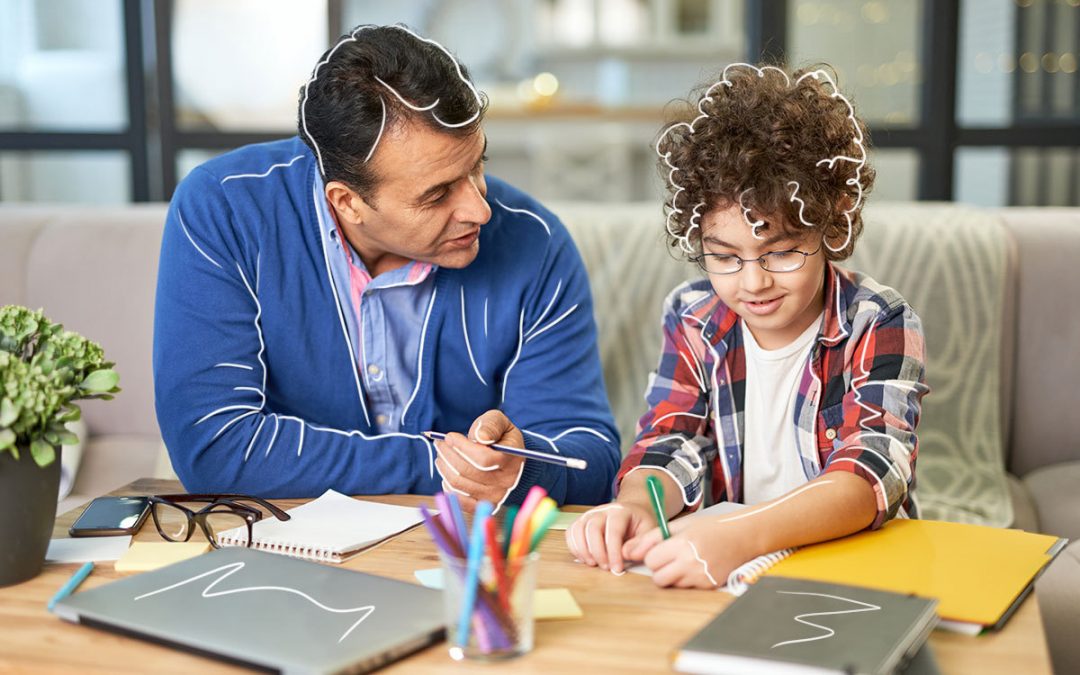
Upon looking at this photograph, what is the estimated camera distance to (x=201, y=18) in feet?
11.7

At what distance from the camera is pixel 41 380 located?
995mm

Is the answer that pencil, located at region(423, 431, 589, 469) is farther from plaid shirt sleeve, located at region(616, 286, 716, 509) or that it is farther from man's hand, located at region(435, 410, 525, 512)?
plaid shirt sleeve, located at region(616, 286, 716, 509)

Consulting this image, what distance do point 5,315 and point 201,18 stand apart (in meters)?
2.78

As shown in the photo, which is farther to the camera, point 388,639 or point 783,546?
point 783,546

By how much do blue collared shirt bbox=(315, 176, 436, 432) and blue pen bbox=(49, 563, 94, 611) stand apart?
0.60 m

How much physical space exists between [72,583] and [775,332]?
920 mm

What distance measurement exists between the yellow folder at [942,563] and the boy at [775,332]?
5 centimetres

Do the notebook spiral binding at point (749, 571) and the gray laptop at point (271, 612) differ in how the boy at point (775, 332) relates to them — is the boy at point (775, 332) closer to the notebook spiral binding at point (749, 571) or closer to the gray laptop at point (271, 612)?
the notebook spiral binding at point (749, 571)

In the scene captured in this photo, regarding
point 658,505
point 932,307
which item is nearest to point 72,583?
point 658,505

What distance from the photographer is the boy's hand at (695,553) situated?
100 centimetres

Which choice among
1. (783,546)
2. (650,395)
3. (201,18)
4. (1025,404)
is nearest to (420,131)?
(650,395)

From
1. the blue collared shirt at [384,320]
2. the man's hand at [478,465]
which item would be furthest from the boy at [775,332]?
the blue collared shirt at [384,320]

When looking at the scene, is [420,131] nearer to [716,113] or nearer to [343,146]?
[343,146]

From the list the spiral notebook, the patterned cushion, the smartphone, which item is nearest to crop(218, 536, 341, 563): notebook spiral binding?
the spiral notebook
